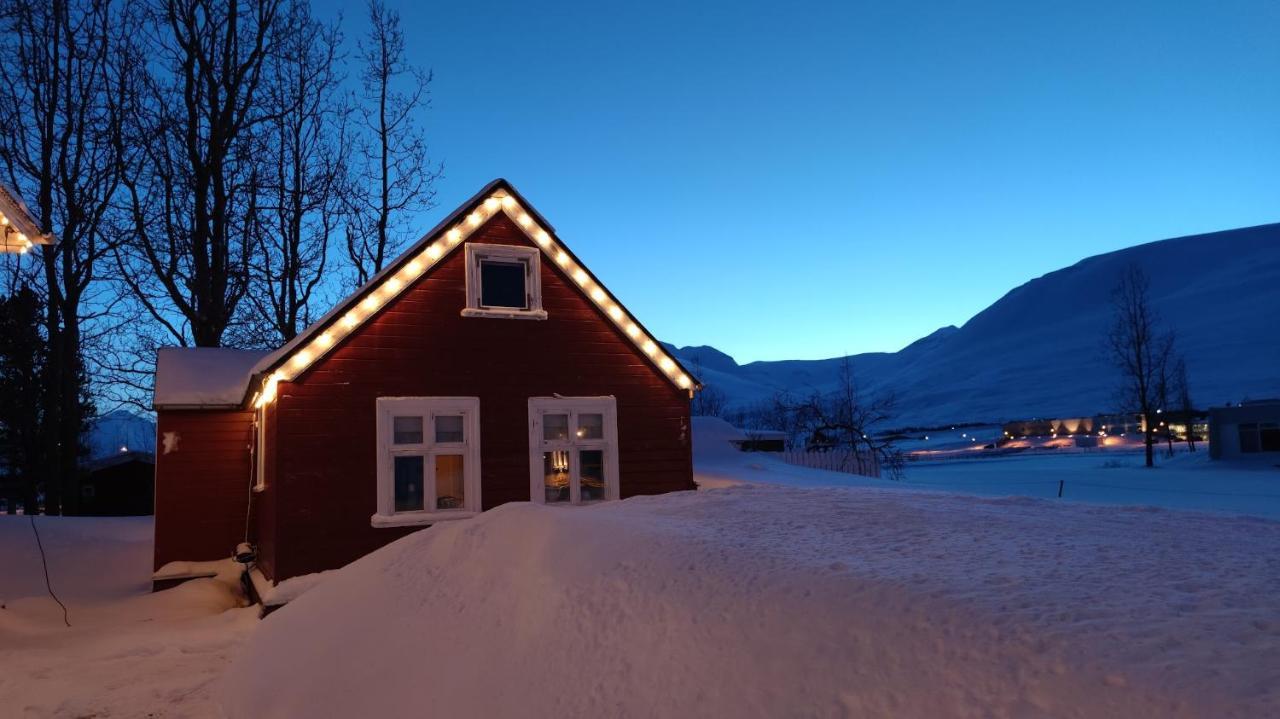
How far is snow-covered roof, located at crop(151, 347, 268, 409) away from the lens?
49.9 ft

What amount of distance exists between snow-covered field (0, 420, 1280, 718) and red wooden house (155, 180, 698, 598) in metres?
2.62

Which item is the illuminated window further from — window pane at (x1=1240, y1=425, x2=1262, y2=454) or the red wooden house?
window pane at (x1=1240, y1=425, x2=1262, y2=454)

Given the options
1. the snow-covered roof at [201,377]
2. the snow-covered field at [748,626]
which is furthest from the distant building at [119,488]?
the snow-covered field at [748,626]

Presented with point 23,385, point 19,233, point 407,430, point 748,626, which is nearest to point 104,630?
point 407,430

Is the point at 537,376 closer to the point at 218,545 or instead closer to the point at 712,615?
the point at 218,545

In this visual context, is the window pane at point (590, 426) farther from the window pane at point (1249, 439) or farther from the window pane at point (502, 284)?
the window pane at point (1249, 439)

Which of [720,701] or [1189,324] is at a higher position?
[1189,324]

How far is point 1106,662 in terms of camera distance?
356cm

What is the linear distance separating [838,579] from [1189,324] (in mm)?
215368

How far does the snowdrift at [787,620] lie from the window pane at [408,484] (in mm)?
3809

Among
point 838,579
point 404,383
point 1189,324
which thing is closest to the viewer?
point 838,579

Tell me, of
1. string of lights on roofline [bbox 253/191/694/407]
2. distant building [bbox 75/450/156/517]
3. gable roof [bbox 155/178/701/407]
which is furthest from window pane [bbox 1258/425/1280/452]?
distant building [bbox 75/450/156/517]

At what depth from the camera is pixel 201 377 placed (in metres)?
16.0

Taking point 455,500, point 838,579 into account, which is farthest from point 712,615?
point 455,500
